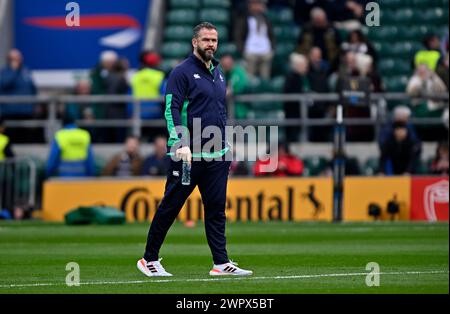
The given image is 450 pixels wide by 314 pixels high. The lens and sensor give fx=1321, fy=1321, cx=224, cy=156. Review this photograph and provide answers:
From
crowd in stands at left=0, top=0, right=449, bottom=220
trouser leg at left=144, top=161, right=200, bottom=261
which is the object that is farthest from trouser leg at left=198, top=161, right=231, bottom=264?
crowd in stands at left=0, top=0, right=449, bottom=220

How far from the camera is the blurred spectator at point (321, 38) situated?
2875 cm

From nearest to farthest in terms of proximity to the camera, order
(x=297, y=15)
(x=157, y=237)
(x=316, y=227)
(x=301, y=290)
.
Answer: (x=301, y=290) → (x=157, y=237) → (x=316, y=227) → (x=297, y=15)

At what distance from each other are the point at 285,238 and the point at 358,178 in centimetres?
554

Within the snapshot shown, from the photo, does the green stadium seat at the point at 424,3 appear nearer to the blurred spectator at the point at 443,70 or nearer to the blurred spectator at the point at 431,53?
the blurred spectator at the point at 431,53

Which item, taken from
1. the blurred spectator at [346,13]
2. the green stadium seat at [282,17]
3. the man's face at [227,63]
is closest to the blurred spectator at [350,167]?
the man's face at [227,63]

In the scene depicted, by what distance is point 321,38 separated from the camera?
29.1 meters

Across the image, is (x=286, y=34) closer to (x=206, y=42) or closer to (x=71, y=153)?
(x=71, y=153)

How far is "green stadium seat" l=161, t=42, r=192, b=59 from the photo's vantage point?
31195 millimetres

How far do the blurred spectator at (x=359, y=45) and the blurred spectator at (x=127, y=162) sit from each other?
4.90 metres

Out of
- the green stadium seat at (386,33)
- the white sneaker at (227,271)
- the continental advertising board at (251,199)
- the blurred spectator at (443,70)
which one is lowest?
the continental advertising board at (251,199)
